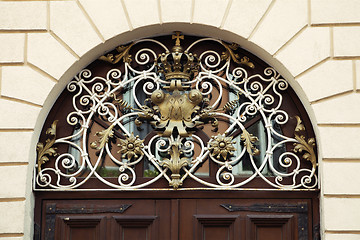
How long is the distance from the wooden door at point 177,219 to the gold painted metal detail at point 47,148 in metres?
0.44

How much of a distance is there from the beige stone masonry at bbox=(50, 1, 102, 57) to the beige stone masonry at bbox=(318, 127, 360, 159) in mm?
2362

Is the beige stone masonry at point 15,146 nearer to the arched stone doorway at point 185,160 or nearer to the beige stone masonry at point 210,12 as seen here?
the arched stone doorway at point 185,160

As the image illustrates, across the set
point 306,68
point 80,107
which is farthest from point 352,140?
point 80,107

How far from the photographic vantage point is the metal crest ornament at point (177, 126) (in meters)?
5.89

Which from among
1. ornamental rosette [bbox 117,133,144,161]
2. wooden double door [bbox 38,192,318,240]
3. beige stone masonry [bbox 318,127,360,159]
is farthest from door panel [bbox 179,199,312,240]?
ornamental rosette [bbox 117,133,144,161]

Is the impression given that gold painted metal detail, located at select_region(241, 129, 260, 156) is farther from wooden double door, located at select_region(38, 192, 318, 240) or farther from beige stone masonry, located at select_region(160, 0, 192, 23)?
beige stone masonry, located at select_region(160, 0, 192, 23)

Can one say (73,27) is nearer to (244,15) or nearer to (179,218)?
(244,15)

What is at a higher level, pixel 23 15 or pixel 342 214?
pixel 23 15

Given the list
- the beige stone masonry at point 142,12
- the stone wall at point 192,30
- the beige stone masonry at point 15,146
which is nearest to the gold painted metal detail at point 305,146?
the stone wall at point 192,30

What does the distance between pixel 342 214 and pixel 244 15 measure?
83.0 inches

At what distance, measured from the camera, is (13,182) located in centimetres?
565

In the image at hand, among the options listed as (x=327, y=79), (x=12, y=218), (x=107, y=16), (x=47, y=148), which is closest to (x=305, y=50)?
(x=327, y=79)

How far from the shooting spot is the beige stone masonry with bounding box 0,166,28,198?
18.5ft

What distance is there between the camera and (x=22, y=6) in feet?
19.5
